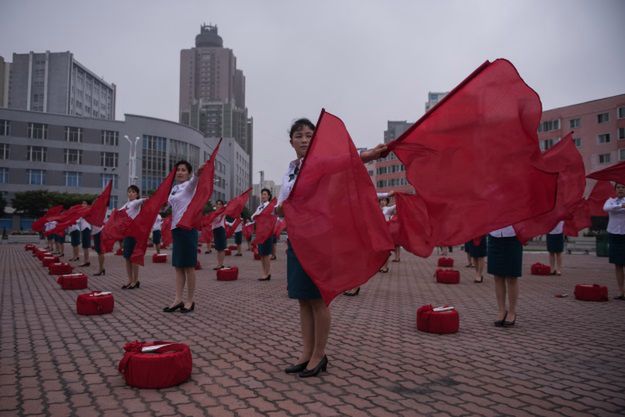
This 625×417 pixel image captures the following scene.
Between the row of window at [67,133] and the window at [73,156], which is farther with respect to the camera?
the window at [73,156]

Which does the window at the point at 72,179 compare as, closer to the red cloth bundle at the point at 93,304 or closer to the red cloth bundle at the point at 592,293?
the red cloth bundle at the point at 93,304

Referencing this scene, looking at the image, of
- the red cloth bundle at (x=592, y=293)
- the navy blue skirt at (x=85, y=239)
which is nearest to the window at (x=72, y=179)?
the navy blue skirt at (x=85, y=239)

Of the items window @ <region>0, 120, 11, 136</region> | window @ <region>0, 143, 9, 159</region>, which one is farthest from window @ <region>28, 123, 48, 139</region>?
window @ <region>0, 143, 9, 159</region>

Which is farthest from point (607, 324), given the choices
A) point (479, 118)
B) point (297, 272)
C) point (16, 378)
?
point (16, 378)

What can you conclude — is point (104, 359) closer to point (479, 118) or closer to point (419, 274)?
point (479, 118)

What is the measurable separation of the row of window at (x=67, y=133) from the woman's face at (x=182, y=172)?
67.1 meters

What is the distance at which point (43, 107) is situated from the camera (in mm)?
106062

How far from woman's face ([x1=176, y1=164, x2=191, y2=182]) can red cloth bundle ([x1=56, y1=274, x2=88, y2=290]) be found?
4.37m

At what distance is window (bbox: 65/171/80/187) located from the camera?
6501cm

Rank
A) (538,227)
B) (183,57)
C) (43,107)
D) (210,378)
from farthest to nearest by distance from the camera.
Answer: (183,57) < (43,107) < (538,227) < (210,378)

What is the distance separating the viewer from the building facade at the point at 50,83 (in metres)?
103

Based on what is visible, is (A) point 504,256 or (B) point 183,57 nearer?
(A) point 504,256

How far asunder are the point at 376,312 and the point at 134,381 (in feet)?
14.7

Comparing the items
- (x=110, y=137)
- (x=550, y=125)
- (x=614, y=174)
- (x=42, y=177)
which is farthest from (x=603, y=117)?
(x=42, y=177)
